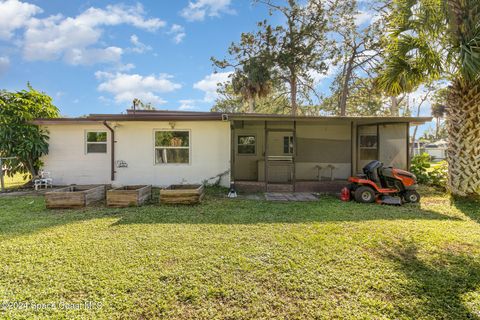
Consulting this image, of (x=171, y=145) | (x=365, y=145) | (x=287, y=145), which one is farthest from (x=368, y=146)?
(x=171, y=145)

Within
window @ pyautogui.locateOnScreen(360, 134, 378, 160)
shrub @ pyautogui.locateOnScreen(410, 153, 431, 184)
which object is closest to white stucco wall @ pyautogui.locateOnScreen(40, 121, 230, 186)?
window @ pyautogui.locateOnScreen(360, 134, 378, 160)

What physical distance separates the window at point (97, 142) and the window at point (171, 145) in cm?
191

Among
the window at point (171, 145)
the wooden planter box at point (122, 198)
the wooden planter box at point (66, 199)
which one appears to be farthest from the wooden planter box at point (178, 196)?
the window at point (171, 145)

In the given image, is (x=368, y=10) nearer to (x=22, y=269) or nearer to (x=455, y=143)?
(x=455, y=143)

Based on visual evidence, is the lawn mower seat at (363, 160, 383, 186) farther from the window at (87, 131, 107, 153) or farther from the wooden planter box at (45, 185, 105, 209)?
the window at (87, 131, 107, 153)

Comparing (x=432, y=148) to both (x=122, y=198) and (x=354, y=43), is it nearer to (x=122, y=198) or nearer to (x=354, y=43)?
(x=354, y=43)

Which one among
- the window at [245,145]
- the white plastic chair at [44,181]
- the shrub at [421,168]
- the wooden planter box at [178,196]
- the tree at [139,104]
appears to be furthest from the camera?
the tree at [139,104]

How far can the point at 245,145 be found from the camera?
9906 millimetres

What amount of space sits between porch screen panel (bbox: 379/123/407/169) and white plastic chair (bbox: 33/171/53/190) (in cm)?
1195

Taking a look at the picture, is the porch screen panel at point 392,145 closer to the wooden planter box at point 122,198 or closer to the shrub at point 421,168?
the shrub at point 421,168

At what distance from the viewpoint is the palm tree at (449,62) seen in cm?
562

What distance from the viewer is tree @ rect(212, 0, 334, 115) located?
15.3 metres

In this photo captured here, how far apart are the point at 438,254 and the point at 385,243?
616mm

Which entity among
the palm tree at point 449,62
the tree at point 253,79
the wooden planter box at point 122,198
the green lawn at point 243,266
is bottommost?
the green lawn at point 243,266
